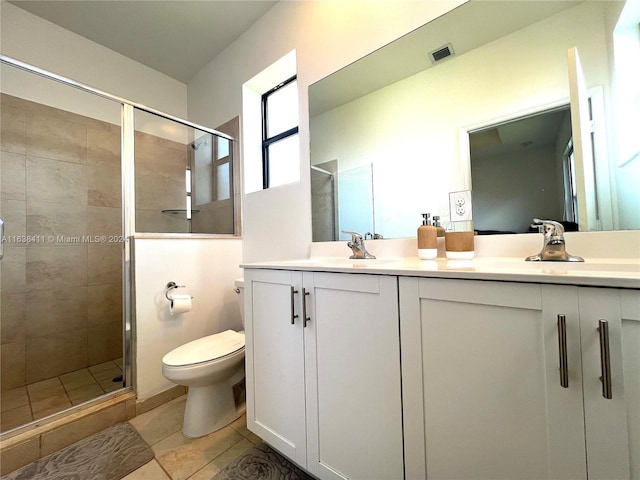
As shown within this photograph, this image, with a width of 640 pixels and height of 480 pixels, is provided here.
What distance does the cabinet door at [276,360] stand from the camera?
94 cm

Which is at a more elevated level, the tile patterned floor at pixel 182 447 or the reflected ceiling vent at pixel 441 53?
the reflected ceiling vent at pixel 441 53

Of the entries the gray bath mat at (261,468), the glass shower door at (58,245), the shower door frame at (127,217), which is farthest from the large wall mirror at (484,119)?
the glass shower door at (58,245)

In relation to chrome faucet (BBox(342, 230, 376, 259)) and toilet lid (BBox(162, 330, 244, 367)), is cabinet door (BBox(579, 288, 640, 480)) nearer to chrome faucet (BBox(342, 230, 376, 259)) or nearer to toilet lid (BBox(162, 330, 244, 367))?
chrome faucet (BBox(342, 230, 376, 259))

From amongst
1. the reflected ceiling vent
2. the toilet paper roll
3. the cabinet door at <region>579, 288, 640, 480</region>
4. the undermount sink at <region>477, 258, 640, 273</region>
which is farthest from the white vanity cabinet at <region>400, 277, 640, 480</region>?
the toilet paper roll

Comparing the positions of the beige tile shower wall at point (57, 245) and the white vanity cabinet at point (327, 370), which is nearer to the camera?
the white vanity cabinet at point (327, 370)

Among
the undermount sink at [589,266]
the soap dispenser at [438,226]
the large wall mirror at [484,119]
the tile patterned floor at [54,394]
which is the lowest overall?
the tile patterned floor at [54,394]

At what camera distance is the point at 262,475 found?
1033 millimetres

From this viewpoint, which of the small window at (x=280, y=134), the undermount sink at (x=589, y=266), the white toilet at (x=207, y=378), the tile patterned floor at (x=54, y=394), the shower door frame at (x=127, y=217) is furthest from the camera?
the small window at (x=280, y=134)

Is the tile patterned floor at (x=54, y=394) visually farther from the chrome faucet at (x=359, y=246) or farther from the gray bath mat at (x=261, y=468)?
the chrome faucet at (x=359, y=246)

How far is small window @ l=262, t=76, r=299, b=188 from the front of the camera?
1939 millimetres

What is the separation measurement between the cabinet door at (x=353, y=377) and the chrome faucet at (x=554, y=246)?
547mm

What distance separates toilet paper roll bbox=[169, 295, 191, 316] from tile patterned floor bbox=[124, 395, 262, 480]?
578 mm

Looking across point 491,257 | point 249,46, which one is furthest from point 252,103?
point 491,257

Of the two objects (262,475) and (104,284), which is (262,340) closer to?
(262,475)
